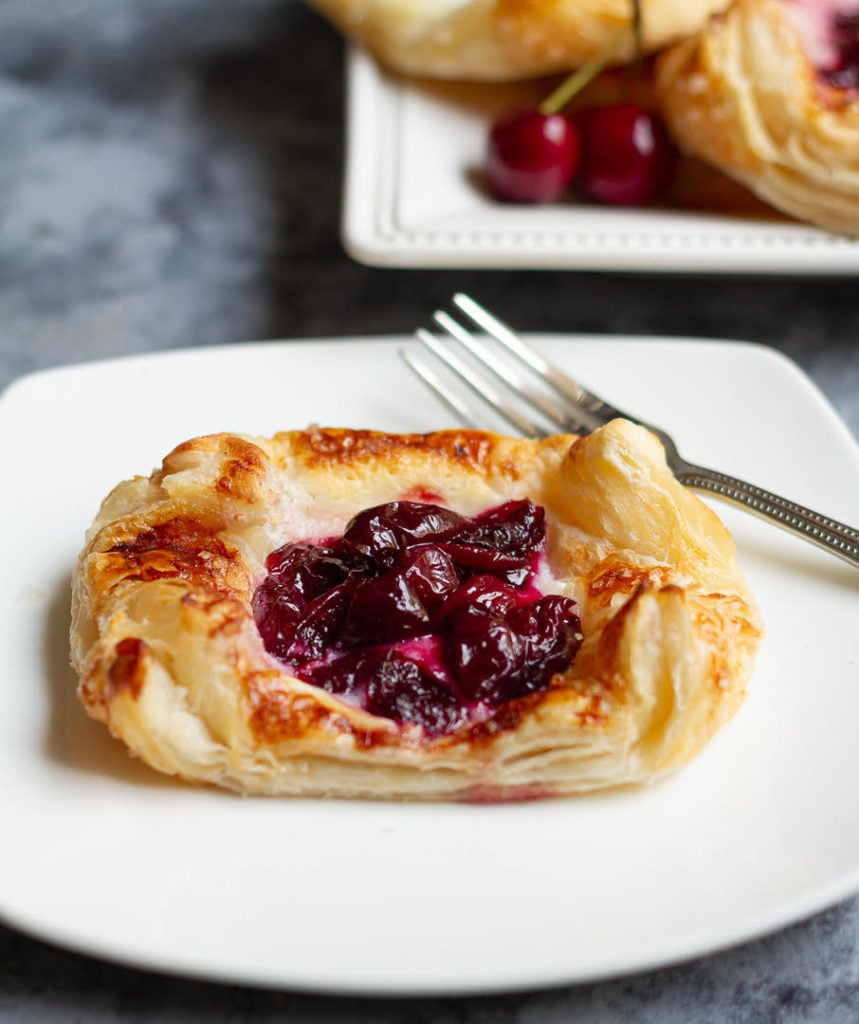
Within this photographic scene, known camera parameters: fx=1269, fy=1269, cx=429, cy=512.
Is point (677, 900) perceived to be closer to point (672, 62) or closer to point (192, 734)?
point (192, 734)

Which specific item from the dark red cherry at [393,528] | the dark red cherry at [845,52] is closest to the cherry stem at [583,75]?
the dark red cherry at [845,52]

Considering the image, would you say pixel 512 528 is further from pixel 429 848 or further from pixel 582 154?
pixel 582 154

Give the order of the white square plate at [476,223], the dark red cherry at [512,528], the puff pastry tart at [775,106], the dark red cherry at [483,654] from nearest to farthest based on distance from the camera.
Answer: the dark red cherry at [483,654]
the dark red cherry at [512,528]
the white square plate at [476,223]
the puff pastry tart at [775,106]

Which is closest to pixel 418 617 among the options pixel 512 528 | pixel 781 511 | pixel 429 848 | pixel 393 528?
pixel 393 528

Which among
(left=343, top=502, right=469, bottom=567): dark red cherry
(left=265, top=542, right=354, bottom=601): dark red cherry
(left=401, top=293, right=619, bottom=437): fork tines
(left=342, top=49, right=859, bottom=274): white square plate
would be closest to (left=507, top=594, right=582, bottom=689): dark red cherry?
(left=343, top=502, right=469, bottom=567): dark red cherry

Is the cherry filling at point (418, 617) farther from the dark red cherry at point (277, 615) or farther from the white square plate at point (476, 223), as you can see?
the white square plate at point (476, 223)
